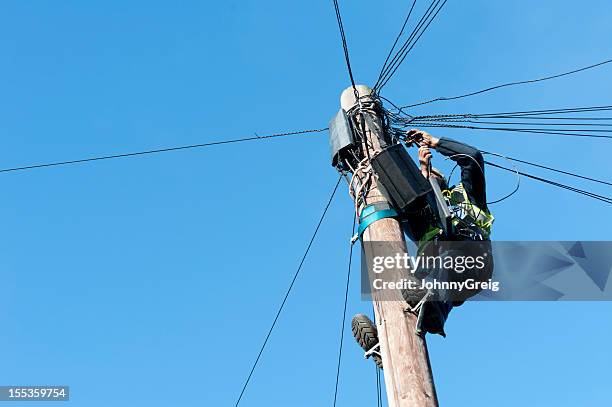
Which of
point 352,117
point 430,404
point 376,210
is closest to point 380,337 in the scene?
point 430,404

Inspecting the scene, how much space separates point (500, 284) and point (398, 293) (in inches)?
47.2

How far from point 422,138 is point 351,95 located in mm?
597

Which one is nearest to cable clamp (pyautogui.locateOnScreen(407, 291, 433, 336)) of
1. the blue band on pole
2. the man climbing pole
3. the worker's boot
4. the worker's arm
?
the man climbing pole

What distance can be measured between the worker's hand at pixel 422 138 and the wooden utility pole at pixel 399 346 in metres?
0.86

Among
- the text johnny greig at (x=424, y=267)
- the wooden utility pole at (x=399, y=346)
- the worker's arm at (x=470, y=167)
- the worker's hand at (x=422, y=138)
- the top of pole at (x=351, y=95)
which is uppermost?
the top of pole at (x=351, y=95)

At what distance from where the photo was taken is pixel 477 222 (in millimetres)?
5078

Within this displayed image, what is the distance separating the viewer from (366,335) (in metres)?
4.58

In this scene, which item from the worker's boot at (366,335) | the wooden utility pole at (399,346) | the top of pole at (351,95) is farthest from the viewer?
the top of pole at (351,95)

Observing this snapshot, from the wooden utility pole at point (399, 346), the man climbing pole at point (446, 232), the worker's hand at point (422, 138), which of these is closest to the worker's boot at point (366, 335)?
the man climbing pole at point (446, 232)

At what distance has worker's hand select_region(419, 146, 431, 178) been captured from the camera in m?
5.30

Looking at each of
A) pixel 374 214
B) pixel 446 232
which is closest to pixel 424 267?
pixel 446 232

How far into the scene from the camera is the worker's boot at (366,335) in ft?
15.0

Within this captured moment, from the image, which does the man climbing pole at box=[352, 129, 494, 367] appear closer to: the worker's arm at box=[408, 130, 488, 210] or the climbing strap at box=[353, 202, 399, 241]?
the worker's arm at box=[408, 130, 488, 210]

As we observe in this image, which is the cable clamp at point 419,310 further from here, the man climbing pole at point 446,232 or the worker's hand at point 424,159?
the worker's hand at point 424,159
